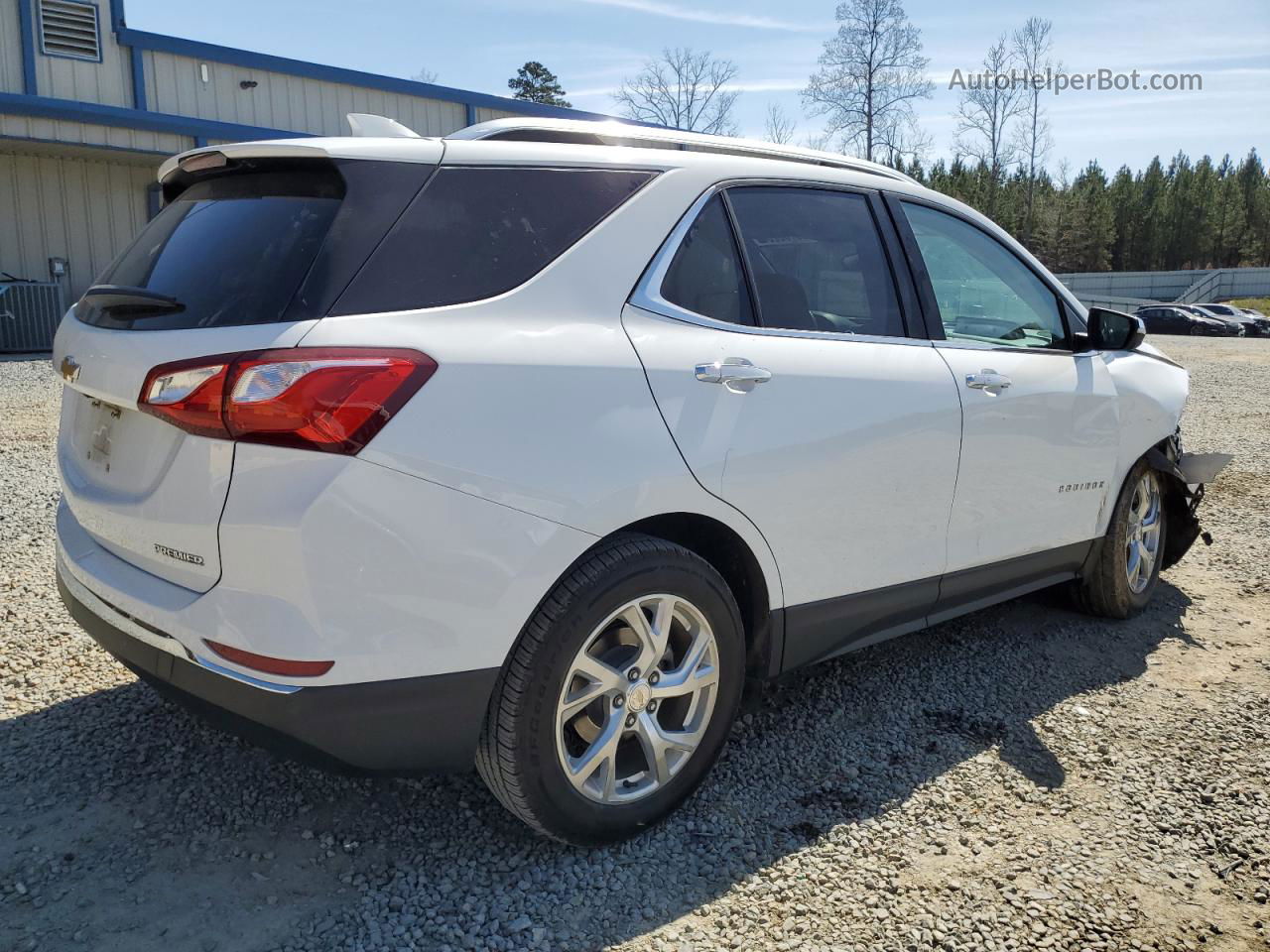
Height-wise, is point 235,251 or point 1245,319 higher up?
point 235,251

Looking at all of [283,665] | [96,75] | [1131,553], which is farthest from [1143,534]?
[96,75]

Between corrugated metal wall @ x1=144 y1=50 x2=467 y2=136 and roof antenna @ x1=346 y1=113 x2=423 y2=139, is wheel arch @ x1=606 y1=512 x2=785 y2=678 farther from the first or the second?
corrugated metal wall @ x1=144 y1=50 x2=467 y2=136

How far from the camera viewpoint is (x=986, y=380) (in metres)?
3.48

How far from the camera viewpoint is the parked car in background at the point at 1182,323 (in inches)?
1490

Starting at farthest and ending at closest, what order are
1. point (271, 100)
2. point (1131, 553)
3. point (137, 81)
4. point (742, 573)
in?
1. point (271, 100)
2. point (137, 81)
3. point (1131, 553)
4. point (742, 573)

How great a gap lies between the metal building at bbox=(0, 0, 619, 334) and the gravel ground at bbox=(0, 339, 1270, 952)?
1358cm

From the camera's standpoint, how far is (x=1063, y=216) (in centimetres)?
6744

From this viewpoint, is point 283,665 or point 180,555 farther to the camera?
point 180,555

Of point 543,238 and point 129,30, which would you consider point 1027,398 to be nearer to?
point 543,238

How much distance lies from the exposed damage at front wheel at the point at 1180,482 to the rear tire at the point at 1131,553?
65 millimetres

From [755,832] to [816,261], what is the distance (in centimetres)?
174

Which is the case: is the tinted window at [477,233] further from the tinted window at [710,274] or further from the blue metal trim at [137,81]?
the blue metal trim at [137,81]

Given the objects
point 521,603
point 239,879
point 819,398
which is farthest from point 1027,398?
point 239,879

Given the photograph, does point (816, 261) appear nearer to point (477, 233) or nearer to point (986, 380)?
point (986, 380)
